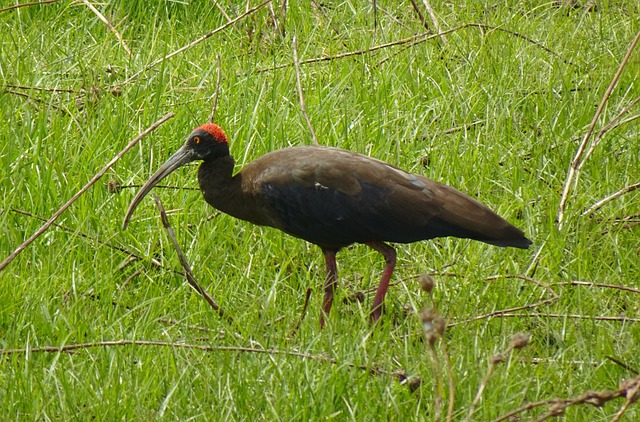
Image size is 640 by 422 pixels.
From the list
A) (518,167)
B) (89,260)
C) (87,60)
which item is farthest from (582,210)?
(87,60)

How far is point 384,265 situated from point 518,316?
2.63 feet

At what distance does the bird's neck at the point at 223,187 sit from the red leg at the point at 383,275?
0.55m

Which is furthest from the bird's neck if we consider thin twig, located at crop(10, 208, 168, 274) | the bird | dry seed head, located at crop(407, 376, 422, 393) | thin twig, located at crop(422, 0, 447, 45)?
thin twig, located at crop(422, 0, 447, 45)

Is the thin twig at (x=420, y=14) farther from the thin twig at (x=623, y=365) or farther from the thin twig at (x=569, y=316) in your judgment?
the thin twig at (x=623, y=365)

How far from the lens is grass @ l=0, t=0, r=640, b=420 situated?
4.03 meters

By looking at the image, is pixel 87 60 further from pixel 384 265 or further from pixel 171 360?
pixel 171 360

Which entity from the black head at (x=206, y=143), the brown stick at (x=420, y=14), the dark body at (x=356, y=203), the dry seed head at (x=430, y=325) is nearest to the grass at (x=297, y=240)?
the brown stick at (x=420, y=14)

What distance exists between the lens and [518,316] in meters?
4.73

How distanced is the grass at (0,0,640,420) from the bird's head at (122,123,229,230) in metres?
0.28

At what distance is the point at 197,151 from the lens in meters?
5.13

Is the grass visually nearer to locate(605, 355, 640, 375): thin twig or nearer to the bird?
locate(605, 355, 640, 375): thin twig

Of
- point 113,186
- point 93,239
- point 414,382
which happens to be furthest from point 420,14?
point 414,382

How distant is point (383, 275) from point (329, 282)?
0.22 meters

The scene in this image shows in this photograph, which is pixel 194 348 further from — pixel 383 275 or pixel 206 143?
pixel 206 143
